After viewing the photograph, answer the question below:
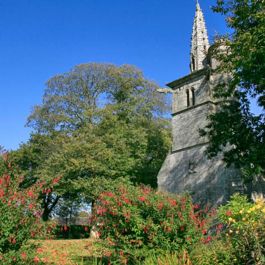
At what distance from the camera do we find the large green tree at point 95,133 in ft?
82.7

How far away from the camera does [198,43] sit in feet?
95.4

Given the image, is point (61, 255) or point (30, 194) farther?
point (61, 255)

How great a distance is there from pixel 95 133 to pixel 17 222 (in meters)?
21.3

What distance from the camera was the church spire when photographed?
28828mm

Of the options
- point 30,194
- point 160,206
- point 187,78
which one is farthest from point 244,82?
point 187,78

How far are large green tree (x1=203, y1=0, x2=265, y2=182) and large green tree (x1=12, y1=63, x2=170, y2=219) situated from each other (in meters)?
11.5

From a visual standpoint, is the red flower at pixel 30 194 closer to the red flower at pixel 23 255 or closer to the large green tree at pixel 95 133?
the red flower at pixel 23 255

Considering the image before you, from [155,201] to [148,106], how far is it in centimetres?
2350

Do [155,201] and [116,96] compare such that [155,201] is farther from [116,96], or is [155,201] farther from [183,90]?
[116,96]

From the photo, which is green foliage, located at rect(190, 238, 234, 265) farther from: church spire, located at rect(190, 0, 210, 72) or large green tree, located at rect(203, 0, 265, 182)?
church spire, located at rect(190, 0, 210, 72)

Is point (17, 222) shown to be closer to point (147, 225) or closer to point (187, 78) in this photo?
point (147, 225)

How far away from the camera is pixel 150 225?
8805 mm

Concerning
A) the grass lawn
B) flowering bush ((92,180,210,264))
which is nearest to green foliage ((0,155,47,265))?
the grass lawn

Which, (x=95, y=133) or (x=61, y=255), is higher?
(x=95, y=133)
